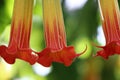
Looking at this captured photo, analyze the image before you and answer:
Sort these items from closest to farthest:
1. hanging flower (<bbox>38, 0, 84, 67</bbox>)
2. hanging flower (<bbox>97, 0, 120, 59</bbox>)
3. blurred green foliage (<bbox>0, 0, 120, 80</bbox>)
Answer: hanging flower (<bbox>38, 0, 84, 67</bbox>), hanging flower (<bbox>97, 0, 120, 59</bbox>), blurred green foliage (<bbox>0, 0, 120, 80</bbox>)

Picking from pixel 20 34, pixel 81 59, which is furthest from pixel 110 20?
pixel 81 59

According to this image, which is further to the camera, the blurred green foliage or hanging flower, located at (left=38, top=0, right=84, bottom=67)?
the blurred green foliage

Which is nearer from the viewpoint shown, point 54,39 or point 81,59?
point 54,39

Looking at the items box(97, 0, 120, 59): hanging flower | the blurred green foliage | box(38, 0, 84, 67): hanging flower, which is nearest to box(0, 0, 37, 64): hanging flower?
box(38, 0, 84, 67): hanging flower

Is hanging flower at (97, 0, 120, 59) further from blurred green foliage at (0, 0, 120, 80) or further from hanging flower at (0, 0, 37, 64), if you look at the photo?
blurred green foliage at (0, 0, 120, 80)

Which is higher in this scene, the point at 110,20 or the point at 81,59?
the point at 110,20

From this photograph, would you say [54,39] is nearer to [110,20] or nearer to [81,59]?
[110,20]

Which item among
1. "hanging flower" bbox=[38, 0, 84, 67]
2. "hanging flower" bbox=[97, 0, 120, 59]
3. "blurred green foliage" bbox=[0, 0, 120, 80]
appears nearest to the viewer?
"hanging flower" bbox=[38, 0, 84, 67]

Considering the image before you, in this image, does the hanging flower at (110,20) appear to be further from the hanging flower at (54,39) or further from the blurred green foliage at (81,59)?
the blurred green foliage at (81,59)
